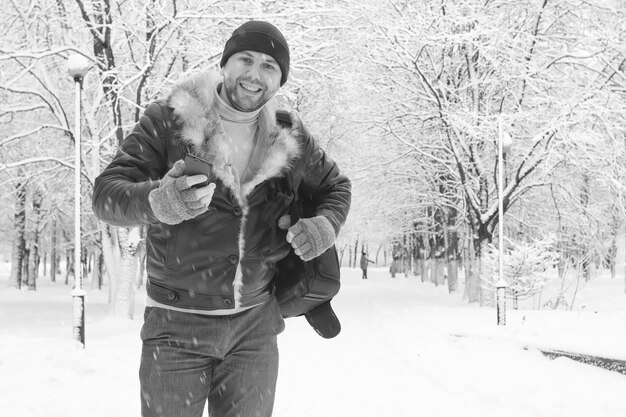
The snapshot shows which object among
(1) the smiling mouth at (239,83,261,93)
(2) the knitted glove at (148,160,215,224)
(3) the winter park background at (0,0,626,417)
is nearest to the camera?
(2) the knitted glove at (148,160,215,224)

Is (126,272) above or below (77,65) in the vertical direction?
below

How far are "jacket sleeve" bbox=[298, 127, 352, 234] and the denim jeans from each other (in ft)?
1.62

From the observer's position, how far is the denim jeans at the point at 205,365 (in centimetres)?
224

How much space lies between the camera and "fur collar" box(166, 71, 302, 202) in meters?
2.29

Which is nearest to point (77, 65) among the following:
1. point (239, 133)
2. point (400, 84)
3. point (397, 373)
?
point (397, 373)

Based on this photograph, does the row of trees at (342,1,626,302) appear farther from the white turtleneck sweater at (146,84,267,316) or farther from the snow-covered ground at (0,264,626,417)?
the white turtleneck sweater at (146,84,267,316)

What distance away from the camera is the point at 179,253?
2.23 meters

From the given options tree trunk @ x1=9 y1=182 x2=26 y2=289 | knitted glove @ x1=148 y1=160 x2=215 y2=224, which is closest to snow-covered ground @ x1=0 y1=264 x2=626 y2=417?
knitted glove @ x1=148 y1=160 x2=215 y2=224

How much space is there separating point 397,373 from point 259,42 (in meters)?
5.94

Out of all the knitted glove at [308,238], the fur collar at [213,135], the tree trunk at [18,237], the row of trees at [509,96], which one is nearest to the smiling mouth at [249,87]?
the fur collar at [213,135]

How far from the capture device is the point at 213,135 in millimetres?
2314

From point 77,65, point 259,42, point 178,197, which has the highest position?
point 77,65

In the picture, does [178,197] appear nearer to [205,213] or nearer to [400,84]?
[205,213]

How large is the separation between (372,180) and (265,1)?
10366 mm
